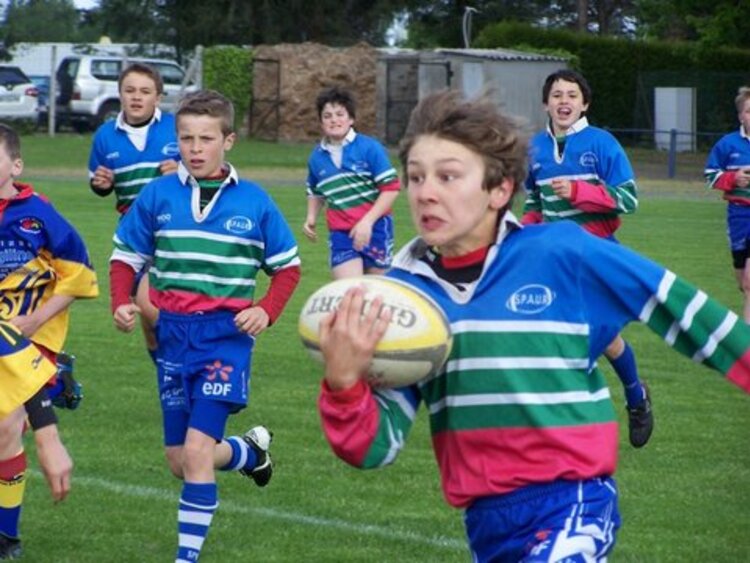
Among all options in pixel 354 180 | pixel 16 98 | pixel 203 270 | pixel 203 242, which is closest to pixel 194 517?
pixel 203 270

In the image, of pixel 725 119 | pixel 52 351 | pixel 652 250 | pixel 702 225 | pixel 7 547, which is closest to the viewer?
pixel 7 547

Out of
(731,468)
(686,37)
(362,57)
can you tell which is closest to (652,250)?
(731,468)

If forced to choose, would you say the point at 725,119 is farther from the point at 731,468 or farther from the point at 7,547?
the point at 7,547

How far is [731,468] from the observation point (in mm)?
8891

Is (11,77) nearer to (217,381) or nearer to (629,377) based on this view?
(629,377)

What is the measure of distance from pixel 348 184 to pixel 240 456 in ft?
20.2

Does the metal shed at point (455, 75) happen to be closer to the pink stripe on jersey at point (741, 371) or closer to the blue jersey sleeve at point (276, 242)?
the blue jersey sleeve at point (276, 242)

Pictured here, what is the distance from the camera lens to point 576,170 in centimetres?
1055

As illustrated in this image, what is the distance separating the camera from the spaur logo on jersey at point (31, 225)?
7.31 metres

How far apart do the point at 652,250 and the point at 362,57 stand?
23.7m

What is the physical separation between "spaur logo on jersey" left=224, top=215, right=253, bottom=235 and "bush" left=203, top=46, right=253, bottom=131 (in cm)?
3592

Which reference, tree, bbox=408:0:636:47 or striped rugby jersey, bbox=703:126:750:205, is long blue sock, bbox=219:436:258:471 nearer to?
striped rugby jersey, bbox=703:126:750:205

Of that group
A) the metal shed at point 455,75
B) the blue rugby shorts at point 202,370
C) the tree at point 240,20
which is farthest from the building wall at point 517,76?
the blue rugby shorts at point 202,370

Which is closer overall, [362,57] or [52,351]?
[52,351]
